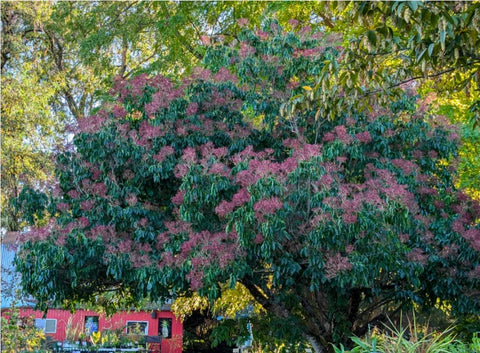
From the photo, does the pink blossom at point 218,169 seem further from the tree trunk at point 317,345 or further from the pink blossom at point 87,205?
the tree trunk at point 317,345

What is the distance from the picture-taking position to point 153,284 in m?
7.57

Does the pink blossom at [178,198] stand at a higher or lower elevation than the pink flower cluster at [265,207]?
higher

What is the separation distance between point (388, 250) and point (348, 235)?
24.6 inches

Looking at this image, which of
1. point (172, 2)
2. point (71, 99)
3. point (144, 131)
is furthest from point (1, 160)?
point (144, 131)

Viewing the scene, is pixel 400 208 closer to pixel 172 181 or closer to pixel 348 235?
pixel 348 235

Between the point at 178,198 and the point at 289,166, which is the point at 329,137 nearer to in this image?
the point at 289,166

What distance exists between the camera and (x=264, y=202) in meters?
6.70

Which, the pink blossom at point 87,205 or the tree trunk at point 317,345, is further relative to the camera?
the tree trunk at point 317,345

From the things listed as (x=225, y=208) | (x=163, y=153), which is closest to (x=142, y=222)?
(x=163, y=153)

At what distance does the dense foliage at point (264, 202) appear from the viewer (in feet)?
23.1

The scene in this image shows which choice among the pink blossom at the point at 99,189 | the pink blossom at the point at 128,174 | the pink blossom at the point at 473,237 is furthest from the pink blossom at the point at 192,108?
the pink blossom at the point at 473,237

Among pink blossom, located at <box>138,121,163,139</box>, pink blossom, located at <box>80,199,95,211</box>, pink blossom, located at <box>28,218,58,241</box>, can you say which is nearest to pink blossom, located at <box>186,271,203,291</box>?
pink blossom, located at <box>80,199,95,211</box>

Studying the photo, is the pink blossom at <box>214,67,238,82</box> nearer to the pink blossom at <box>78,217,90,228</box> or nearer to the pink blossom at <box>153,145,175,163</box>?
the pink blossom at <box>153,145,175,163</box>

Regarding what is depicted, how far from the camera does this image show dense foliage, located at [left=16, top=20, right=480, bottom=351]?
704cm
